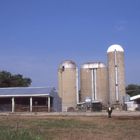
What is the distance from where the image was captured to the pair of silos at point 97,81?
97375mm

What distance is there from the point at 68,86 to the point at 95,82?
19.2 ft

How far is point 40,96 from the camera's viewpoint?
82938mm

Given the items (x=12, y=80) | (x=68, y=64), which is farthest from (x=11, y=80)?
(x=68, y=64)

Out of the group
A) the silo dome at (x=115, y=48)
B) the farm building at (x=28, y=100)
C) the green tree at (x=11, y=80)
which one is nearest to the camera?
the farm building at (x=28, y=100)

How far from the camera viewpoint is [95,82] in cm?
9912

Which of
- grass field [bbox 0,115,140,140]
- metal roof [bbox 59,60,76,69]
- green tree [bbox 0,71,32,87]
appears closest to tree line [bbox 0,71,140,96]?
green tree [bbox 0,71,32,87]

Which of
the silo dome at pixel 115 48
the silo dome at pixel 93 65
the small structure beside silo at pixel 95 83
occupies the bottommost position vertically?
the small structure beside silo at pixel 95 83

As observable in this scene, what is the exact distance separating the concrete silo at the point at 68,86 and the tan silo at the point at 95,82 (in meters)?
1.95

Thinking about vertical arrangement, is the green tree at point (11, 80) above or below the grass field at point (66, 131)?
above

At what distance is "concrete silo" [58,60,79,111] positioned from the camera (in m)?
99.2

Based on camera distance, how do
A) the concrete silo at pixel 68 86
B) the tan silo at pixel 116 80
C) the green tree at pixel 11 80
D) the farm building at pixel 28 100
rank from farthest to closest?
1. the green tree at pixel 11 80
2. the concrete silo at pixel 68 86
3. the tan silo at pixel 116 80
4. the farm building at pixel 28 100

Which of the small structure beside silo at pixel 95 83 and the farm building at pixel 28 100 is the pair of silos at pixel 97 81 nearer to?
the small structure beside silo at pixel 95 83

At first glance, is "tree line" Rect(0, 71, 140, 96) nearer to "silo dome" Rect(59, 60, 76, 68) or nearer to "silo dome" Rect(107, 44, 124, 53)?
"silo dome" Rect(59, 60, 76, 68)

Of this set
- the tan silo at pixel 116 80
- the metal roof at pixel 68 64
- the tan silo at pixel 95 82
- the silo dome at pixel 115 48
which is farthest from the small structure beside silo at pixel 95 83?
the silo dome at pixel 115 48
